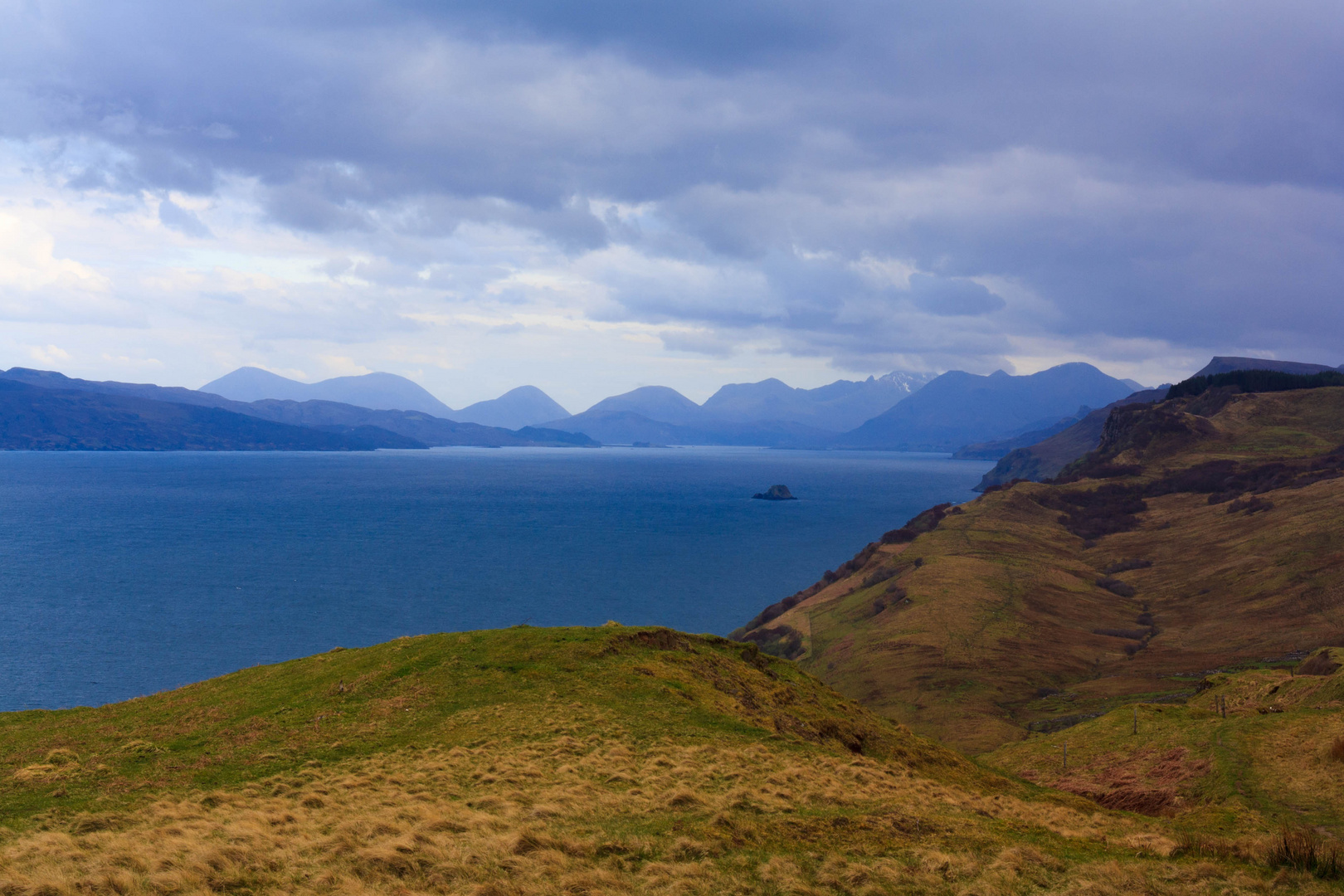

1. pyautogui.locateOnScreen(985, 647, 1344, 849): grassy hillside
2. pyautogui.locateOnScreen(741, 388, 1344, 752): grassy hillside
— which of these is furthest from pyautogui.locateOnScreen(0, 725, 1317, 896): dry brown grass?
pyautogui.locateOnScreen(741, 388, 1344, 752): grassy hillside

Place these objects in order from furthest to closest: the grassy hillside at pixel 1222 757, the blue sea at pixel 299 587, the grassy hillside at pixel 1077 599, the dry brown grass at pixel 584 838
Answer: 1. the blue sea at pixel 299 587
2. the grassy hillside at pixel 1077 599
3. the grassy hillside at pixel 1222 757
4. the dry brown grass at pixel 584 838

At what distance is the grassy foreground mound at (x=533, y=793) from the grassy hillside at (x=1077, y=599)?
35.5m

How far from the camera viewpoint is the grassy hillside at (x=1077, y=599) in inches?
2879

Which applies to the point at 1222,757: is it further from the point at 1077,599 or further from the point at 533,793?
the point at 1077,599

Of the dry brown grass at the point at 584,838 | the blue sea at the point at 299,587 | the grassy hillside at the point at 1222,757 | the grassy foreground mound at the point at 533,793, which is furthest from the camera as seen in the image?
the blue sea at the point at 299,587

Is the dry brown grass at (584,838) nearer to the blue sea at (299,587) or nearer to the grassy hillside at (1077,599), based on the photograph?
the grassy hillside at (1077,599)

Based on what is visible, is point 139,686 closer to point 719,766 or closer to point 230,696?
point 230,696

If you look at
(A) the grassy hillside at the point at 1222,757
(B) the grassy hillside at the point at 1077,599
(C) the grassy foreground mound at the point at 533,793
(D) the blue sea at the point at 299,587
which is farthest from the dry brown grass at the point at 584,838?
(D) the blue sea at the point at 299,587

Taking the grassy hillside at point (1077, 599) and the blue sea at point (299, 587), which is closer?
the grassy hillside at point (1077, 599)

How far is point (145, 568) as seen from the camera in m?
138

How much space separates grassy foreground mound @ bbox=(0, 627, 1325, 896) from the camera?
15.6m

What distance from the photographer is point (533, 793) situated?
22000 millimetres

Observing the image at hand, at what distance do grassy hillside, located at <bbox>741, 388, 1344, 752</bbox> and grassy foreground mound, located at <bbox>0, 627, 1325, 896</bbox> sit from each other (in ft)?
116

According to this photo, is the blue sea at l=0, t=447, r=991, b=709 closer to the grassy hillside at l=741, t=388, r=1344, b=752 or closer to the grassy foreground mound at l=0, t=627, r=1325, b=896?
the grassy hillside at l=741, t=388, r=1344, b=752
